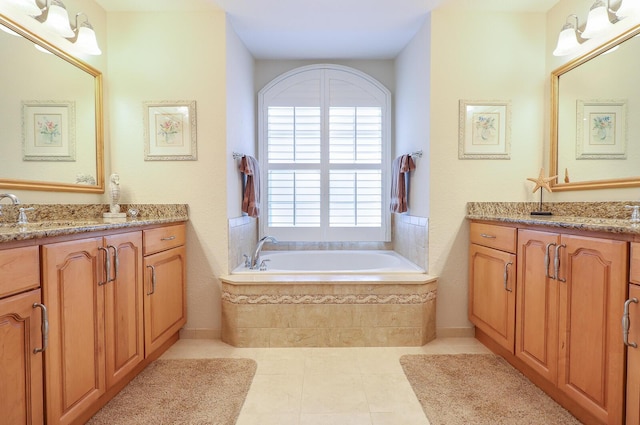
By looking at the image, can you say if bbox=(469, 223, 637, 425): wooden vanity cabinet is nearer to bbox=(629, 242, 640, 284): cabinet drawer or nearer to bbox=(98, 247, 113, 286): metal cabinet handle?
bbox=(629, 242, 640, 284): cabinet drawer

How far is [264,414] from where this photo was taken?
156 centimetres

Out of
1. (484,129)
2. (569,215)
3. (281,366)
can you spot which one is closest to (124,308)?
(281,366)

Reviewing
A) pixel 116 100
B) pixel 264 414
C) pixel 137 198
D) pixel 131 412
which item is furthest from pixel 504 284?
pixel 116 100

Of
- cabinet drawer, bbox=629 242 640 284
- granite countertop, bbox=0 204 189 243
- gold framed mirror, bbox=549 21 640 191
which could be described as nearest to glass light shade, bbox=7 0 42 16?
granite countertop, bbox=0 204 189 243

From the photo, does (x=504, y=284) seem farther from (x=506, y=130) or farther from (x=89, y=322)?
(x=89, y=322)

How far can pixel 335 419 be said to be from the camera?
1.52 m

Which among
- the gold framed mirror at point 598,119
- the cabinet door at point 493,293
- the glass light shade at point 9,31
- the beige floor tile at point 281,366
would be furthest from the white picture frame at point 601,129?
the glass light shade at point 9,31

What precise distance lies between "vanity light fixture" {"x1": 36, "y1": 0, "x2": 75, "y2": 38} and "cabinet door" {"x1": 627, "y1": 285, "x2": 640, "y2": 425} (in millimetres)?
2861

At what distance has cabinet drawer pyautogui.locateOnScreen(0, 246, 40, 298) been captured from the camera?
3.40ft

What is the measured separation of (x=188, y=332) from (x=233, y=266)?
55 centimetres

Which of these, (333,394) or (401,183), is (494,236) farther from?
(333,394)

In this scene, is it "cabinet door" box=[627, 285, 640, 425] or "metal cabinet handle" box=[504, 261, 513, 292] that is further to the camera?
"metal cabinet handle" box=[504, 261, 513, 292]

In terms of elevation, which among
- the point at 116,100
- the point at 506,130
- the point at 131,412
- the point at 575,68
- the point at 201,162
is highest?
Answer: the point at 575,68

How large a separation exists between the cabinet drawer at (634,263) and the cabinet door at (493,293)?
701 millimetres
